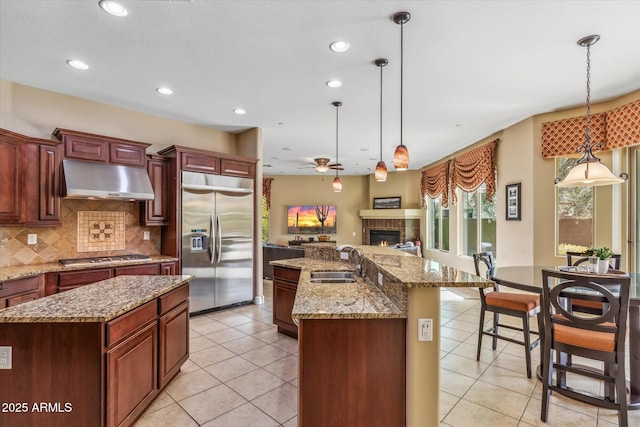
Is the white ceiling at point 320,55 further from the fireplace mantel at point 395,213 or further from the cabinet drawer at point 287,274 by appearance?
the fireplace mantel at point 395,213

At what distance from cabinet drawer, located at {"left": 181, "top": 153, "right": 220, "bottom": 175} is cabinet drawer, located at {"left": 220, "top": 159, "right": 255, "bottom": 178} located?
0.10 m

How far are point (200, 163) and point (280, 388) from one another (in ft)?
10.5

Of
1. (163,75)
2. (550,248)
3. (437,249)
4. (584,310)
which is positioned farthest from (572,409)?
(437,249)

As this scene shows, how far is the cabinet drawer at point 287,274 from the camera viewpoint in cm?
346

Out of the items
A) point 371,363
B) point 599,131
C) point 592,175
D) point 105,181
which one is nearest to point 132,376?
point 371,363

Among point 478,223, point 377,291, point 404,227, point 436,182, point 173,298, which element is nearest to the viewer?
point 377,291

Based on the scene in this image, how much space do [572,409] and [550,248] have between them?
2.50 metres

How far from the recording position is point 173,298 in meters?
2.53

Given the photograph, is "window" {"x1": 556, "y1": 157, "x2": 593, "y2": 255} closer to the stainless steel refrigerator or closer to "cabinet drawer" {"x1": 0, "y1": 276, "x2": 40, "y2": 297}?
the stainless steel refrigerator

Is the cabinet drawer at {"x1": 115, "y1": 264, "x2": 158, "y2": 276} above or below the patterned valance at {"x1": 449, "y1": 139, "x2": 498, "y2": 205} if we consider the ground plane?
below

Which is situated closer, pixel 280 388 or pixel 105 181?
pixel 280 388

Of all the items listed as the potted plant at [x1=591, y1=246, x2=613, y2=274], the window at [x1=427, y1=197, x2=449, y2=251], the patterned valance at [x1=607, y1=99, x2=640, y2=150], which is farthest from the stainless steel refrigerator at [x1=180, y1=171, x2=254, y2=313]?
the window at [x1=427, y1=197, x2=449, y2=251]

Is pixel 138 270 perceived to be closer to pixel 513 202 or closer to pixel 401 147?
pixel 401 147

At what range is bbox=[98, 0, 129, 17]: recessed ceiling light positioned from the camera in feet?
6.99
